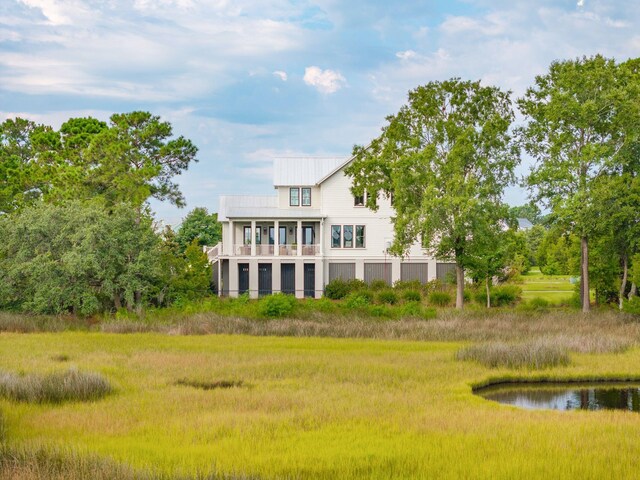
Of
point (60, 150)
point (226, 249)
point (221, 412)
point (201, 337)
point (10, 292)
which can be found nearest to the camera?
point (221, 412)

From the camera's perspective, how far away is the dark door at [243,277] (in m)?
57.9

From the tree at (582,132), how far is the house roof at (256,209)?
1984cm

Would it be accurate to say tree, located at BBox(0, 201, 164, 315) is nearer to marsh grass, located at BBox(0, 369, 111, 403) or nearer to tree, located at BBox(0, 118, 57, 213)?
tree, located at BBox(0, 118, 57, 213)

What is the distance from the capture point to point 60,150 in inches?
2467

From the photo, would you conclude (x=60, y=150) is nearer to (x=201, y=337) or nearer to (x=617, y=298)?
(x=201, y=337)

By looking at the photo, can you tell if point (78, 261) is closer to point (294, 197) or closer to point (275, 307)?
point (275, 307)

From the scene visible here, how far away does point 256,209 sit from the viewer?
57594mm

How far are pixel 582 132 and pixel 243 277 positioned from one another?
2765 centimetres

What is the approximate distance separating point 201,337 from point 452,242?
15663mm

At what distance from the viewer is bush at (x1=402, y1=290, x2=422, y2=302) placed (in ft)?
159

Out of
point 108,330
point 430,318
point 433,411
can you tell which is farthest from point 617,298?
point 433,411

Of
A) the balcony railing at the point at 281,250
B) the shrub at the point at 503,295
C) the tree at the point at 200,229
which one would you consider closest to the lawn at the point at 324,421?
the shrub at the point at 503,295

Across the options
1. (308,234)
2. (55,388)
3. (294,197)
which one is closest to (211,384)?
(55,388)

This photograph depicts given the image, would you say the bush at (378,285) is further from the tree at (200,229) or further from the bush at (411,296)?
the tree at (200,229)
